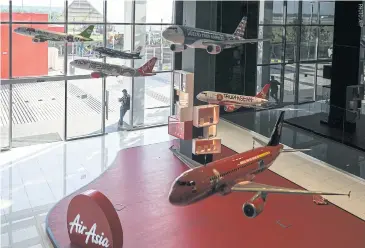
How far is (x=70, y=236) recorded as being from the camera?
12680 mm

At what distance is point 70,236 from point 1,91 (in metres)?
13.6

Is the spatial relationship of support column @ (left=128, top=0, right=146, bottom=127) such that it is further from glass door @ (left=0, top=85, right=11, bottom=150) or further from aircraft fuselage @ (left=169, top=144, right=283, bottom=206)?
aircraft fuselage @ (left=169, top=144, right=283, bottom=206)

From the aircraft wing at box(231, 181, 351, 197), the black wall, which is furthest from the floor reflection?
the aircraft wing at box(231, 181, 351, 197)

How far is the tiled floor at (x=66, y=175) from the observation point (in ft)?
48.8

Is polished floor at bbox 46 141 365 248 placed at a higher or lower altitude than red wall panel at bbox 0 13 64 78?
lower

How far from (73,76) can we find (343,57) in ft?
47.3

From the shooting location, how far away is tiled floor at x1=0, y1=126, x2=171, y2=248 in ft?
47.1

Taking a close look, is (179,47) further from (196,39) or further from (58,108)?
(58,108)

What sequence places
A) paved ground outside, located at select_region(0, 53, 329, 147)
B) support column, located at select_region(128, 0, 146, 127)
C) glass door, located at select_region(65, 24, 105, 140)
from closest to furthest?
paved ground outside, located at select_region(0, 53, 329, 147)
glass door, located at select_region(65, 24, 105, 140)
support column, located at select_region(128, 0, 146, 127)

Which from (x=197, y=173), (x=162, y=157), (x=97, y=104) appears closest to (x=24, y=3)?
(x=97, y=104)

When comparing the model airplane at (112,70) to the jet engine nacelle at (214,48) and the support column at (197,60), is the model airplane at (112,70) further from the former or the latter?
the support column at (197,60)

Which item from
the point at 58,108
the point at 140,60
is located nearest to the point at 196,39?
the point at 140,60

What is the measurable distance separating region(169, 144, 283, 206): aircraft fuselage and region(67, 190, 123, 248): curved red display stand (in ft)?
12.2

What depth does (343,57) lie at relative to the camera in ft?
69.5
